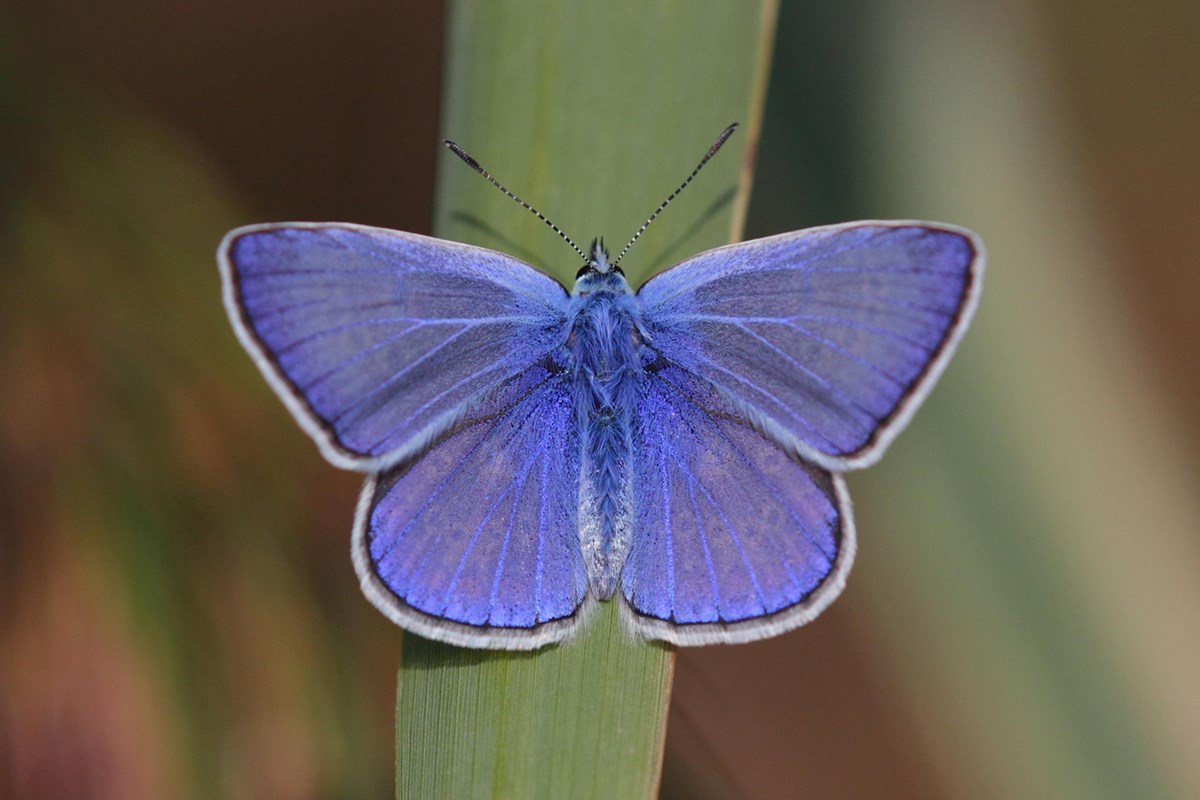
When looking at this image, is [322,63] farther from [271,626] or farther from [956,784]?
[956,784]

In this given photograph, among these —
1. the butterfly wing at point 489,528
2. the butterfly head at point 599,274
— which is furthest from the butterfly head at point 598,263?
the butterfly wing at point 489,528

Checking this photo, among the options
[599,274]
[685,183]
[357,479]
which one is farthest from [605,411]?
[357,479]

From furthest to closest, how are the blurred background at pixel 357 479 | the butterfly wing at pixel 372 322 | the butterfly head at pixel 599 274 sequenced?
the blurred background at pixel 357 479 < the butterfly head at pixel 599 274 < the butterfly wing at pixel 372 322

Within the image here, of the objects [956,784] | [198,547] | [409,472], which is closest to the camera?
[409,472]

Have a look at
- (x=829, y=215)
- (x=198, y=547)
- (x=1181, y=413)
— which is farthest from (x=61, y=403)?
(x=1181, y=413)

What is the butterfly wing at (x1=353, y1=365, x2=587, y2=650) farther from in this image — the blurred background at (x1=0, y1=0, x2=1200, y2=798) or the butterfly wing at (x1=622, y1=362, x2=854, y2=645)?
the blurred background at (x1=0, y1=0, x2=1200, y2=798)

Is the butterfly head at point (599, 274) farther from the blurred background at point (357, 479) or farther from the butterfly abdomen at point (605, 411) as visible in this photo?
the blurred background at point (357, 479)

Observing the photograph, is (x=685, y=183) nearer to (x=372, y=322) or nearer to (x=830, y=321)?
(x=830, y=321)

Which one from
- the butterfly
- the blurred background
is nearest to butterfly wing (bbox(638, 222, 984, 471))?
the butterfly
